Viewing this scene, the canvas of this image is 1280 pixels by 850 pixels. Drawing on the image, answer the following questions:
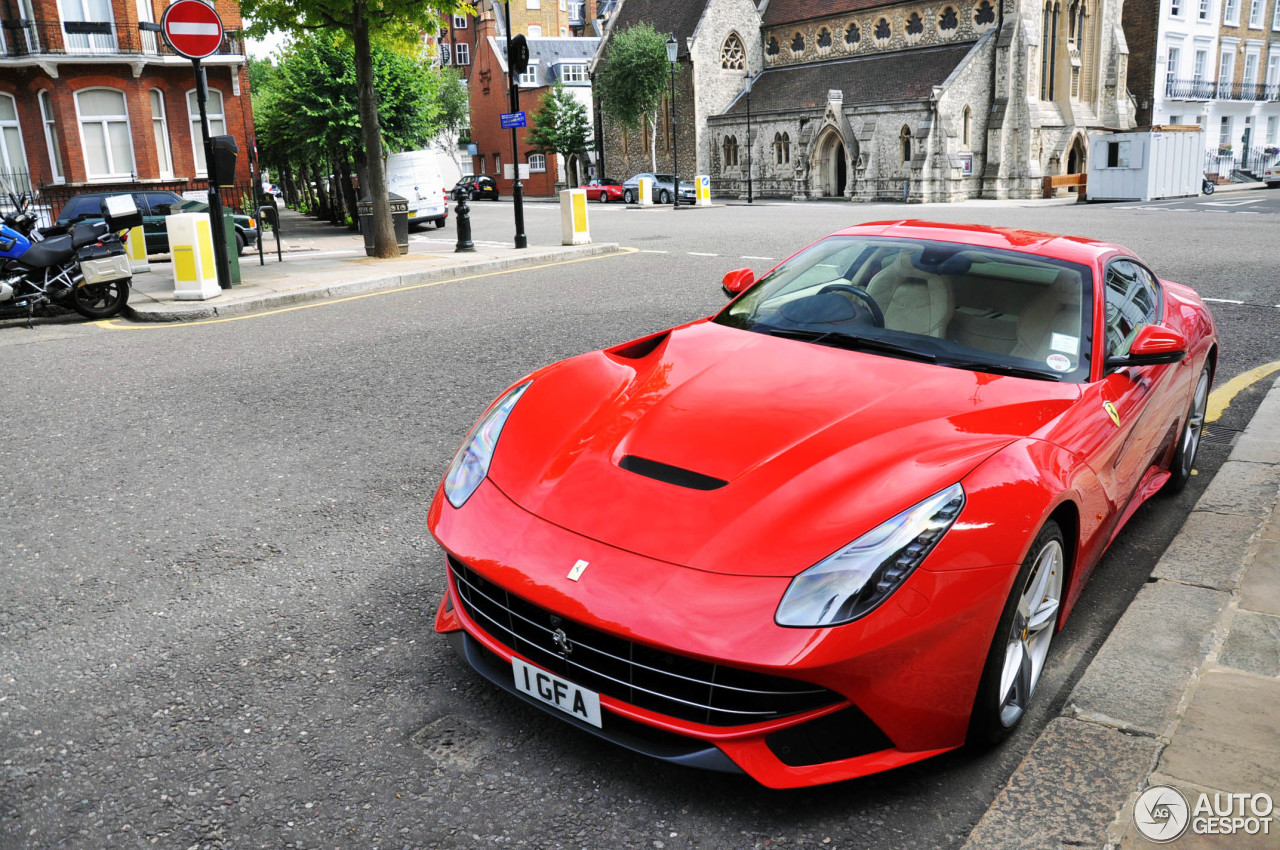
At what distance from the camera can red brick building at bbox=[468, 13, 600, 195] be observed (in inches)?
2699

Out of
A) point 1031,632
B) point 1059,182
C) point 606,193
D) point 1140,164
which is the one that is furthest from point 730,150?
point 1031,632

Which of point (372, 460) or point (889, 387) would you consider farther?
point (372, 460)

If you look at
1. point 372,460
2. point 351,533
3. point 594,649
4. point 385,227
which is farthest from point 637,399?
point 385,227

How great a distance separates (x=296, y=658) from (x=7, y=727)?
2.74 ft

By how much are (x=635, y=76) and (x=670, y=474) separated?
56838 mm

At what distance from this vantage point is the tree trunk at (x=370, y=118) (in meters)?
15.5

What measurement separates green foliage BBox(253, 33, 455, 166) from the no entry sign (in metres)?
12.7

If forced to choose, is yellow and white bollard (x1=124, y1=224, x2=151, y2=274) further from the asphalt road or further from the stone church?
the stone church

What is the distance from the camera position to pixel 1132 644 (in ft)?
10.8

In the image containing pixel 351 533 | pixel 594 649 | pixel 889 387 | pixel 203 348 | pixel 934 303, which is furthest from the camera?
pixel 203 348

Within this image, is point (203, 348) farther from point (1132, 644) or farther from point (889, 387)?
point (1132, 644)

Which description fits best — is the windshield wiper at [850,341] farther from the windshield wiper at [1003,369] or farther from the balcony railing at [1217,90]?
the balcony railing at [1217,90]

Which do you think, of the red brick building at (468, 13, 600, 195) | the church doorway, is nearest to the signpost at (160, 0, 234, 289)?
the church doorway

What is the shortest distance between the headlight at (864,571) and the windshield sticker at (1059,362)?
1.19 meters
